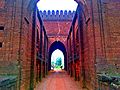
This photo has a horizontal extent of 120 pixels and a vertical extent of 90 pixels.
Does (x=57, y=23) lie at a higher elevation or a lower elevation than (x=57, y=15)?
lower

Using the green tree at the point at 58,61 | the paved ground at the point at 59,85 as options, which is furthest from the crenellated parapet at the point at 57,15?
the green tree at the point at 58,61

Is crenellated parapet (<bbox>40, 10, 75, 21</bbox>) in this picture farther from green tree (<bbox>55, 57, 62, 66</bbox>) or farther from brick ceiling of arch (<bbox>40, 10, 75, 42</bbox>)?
green tree (<bbox>55, 57, 62, 66</bbox>)

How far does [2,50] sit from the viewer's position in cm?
638

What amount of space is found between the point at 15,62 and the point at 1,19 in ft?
6.66

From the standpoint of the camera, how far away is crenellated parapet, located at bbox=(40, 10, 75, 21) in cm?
2750

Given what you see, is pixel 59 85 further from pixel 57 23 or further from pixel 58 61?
pixel 58 61

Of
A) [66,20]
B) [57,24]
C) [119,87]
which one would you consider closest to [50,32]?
[57,24]

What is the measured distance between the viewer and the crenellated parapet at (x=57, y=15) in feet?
90.2

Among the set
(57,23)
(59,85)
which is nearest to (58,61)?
(57,23)

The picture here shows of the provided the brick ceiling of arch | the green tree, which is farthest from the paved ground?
the green tree

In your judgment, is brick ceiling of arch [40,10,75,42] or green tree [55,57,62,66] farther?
green tree [55,57,62,66]

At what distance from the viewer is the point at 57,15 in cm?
2788

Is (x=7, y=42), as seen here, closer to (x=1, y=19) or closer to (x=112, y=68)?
(x=1, y=19)

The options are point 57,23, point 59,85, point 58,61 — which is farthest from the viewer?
point 58,61
